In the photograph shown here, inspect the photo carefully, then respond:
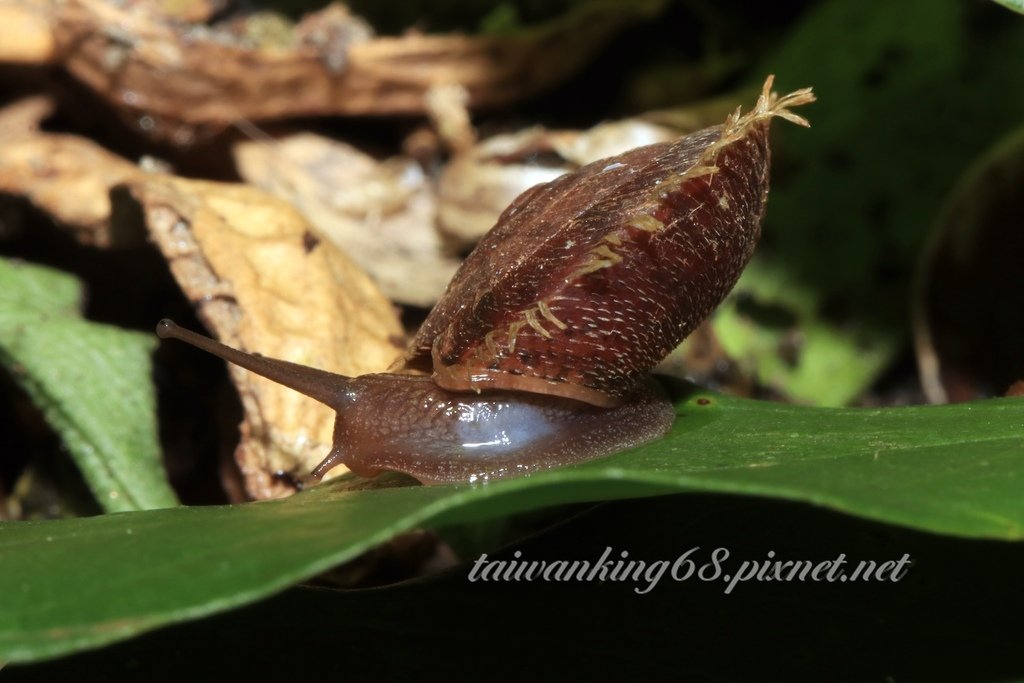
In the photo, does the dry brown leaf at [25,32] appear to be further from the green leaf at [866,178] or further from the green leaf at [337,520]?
the green leaf at [866,178]

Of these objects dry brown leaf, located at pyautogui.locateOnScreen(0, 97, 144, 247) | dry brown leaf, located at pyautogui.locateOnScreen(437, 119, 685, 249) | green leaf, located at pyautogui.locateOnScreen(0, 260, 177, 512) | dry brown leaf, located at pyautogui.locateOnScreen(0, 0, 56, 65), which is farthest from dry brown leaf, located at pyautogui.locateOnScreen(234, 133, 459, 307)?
green leaf, located at pyautogui.locateOnScreen(0, 260, 177, 512)

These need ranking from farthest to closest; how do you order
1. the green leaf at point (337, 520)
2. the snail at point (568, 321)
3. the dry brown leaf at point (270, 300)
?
the dry brown leaf at point (270, 300), the snail at point (568, 321), the green leaf at point (337, 520)

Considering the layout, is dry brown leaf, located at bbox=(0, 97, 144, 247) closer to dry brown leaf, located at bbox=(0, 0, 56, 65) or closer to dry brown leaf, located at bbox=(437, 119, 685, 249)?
dry brown leaf, located at bbox=(0, 0, 56, 65)

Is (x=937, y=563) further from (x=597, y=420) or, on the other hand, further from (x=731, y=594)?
(x=597, y=420)

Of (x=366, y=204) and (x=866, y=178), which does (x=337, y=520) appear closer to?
(x=366, y=204)

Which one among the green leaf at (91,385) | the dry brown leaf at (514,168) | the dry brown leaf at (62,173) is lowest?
the green leaf at (91,385)

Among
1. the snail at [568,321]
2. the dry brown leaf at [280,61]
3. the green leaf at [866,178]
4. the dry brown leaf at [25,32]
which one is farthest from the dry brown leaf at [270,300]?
the green leaf at [866,178]

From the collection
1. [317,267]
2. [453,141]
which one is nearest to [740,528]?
[317,267]
